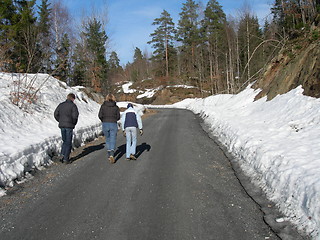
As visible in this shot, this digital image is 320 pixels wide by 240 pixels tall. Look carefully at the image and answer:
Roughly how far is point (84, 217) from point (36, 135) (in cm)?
Result: 571

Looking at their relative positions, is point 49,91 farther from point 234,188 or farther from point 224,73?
point 224,73

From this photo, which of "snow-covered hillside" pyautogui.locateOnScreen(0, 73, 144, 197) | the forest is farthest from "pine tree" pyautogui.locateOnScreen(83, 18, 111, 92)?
"snow-covered hillside" pyautogui.locateOnScreen(0, 73, 144, 197)

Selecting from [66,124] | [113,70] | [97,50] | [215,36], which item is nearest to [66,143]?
[66,124]

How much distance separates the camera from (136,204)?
4398 millimetres

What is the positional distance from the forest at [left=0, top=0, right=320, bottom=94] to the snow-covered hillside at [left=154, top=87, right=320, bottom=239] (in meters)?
4.21

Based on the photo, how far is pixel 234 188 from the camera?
5031 mm

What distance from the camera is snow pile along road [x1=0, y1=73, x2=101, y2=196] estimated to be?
6078mm

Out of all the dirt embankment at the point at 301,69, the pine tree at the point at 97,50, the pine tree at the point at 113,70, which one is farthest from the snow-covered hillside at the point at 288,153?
the pine tree at the point at 113,70

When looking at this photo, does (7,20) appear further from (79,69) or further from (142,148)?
(142,148)

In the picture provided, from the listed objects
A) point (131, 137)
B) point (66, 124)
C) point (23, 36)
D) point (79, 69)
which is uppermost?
point (23, 36)

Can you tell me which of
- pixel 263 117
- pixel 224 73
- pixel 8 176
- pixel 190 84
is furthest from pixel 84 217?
pixel 190 84

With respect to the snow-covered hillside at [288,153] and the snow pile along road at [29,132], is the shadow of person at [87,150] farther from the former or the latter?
the snow-covered hillside at [288,153]

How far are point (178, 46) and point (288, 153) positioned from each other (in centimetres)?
5118

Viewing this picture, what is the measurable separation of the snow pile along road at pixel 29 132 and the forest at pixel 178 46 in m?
1.66
